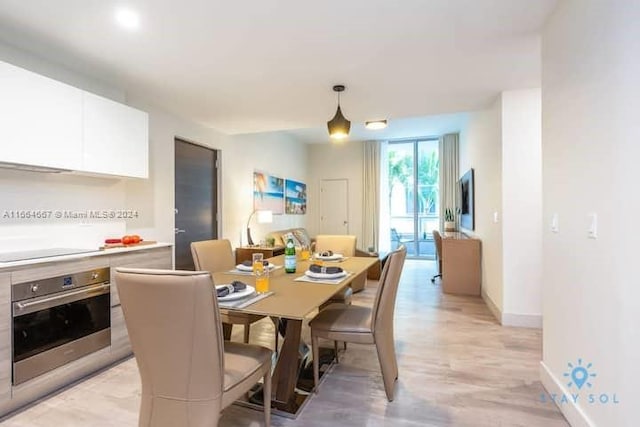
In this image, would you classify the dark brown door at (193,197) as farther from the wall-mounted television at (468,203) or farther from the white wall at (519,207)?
Result: the wall-mounted television at (468,203)

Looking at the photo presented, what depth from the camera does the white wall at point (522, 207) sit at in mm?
3398

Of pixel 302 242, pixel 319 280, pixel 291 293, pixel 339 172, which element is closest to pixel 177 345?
pixel 291 293

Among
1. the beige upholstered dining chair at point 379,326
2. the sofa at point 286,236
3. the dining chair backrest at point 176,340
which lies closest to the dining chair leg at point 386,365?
the beige upholstered dining chair at point 379,326

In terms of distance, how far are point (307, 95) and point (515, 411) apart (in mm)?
3088

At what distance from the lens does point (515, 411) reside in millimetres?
2014

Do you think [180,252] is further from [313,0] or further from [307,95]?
[313,0]

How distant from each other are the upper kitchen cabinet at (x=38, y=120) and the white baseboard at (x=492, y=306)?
4.10m

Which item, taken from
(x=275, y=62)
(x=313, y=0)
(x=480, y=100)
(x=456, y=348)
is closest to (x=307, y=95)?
(x=275, y=62)

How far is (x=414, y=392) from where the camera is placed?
7.31 ft

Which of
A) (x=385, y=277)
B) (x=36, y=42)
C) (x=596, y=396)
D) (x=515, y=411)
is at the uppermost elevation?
(x=36, y=42)

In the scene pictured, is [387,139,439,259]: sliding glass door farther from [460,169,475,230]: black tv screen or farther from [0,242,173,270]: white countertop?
[0,242,173,270]: white countertop

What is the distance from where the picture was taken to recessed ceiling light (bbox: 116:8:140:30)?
2.05 meters

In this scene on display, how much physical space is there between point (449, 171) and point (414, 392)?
6185 millimetres

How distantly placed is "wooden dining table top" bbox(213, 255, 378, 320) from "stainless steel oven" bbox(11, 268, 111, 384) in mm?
972
